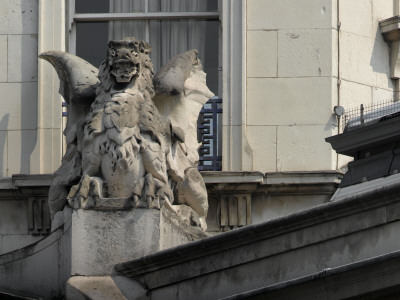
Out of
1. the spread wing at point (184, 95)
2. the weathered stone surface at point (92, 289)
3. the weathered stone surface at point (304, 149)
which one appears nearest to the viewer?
the weathered stone surface at point (92, 289)

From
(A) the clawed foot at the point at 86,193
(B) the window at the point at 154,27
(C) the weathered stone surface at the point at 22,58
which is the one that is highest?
(B) the window at the point at 154,27

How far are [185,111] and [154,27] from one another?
456 centimetres

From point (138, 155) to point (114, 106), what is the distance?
65 cm

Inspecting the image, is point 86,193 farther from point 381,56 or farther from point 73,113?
point 381,56

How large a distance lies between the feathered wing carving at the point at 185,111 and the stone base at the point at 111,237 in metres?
1.13

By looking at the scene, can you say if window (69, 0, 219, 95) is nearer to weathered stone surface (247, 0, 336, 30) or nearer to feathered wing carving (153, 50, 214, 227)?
weathered stone surface (247, 0, 336, 30)

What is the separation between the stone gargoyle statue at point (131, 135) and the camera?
2945 centimetres

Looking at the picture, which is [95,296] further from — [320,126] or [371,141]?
[320,126]

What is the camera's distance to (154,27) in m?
35.7

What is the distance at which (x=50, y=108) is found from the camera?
115 feet

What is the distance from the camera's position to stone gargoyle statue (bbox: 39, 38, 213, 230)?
29453 millimetres

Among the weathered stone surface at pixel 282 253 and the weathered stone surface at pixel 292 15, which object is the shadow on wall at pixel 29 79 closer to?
the weathered stone surface at pixel 292 15

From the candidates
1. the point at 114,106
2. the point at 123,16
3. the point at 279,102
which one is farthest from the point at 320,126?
the point at 114,106

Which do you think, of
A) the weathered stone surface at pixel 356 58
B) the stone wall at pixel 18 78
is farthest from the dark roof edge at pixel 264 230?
the weathered stone surface at pixel 356 58
